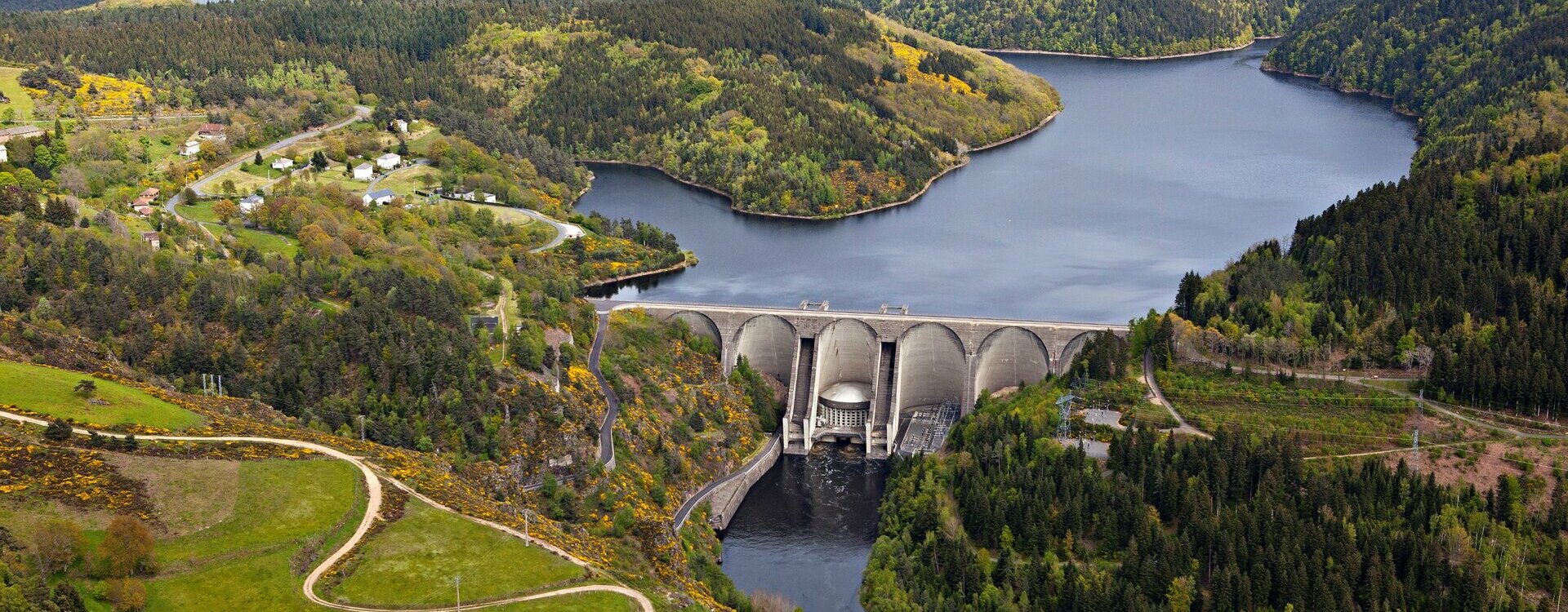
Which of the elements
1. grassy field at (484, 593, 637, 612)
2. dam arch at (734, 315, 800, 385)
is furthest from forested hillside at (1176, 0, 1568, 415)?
grassy field at (484, 593, 637, 612)

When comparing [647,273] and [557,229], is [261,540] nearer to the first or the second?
[647,273]

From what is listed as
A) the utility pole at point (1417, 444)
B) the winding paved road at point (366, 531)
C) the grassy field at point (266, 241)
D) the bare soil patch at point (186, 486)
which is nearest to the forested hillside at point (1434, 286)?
the utility pole at point (1417, 444)

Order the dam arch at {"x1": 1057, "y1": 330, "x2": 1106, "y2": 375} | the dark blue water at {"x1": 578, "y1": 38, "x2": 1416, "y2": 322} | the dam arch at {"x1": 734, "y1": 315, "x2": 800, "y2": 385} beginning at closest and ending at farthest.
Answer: the dam arch at {"x1": 1057, "y1": 330, "x2": 1106, "y2": 375}, the dam arch at {"x1": 734, "y1": 315, "x2": 800, "y2": 385}, the dark blue water at {"x1": 578, "y1": 38, "x2": 1416, "y2": 322}

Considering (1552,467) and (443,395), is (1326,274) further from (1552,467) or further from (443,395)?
(443,395)

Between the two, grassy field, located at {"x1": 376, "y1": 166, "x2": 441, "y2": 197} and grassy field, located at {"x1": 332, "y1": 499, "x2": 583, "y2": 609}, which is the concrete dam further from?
grassy field, located at {"x1": 376, "y1": 166, "x2": 441, "y2": 197}

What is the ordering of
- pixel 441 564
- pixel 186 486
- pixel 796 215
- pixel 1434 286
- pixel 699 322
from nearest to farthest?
pixel 441 564 < pixel 186 486 < pixel 1434 286 < pixel 699 322 < pixel 796 215

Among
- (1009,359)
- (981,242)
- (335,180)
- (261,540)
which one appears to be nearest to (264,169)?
(335,180)

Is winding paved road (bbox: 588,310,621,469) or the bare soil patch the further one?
winding paved road (bbox: 588,310,621,469)
